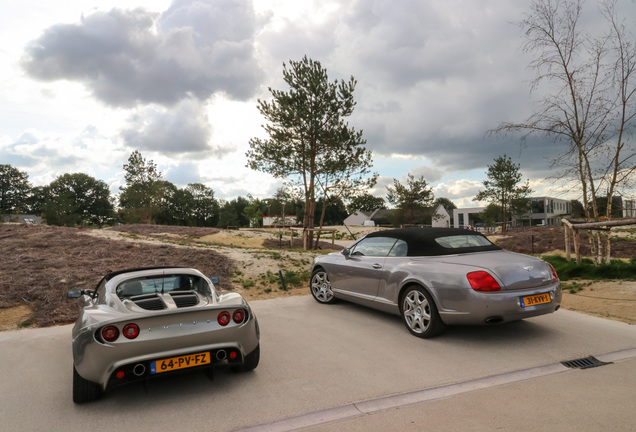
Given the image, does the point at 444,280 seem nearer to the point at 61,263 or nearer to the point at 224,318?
the point at 224,318

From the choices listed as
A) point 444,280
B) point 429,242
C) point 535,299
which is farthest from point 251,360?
point 535,299

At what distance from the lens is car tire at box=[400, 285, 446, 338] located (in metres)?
4.81

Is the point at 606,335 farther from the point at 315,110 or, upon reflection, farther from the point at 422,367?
the point at 315,110

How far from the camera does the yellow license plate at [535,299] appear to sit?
454 centimetres

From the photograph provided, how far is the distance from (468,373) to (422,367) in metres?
0.43

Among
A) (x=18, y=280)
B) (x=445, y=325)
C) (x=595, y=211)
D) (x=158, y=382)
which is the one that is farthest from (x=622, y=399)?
(x=18, y=280)

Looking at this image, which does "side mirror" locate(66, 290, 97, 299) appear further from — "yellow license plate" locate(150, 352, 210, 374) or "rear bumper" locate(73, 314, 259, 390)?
"yellow license plate" locate(150, 352, 210, 374)

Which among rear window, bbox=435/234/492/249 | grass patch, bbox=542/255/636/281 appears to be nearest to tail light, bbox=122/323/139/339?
rear window, bbox=435/234/492/249

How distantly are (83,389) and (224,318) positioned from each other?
49.5 inches

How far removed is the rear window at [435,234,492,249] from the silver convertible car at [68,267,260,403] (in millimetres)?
2964

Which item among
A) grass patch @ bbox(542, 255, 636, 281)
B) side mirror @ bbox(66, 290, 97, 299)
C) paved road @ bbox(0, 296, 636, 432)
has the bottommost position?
paved road @ bbox(0, 296, 636, 432)

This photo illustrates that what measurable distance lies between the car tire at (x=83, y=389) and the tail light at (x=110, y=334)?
16.8 inches

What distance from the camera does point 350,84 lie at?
1920 centimetres

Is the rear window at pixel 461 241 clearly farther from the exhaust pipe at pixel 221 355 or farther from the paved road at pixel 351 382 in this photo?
the exhaust pipe at pixel 221 355
